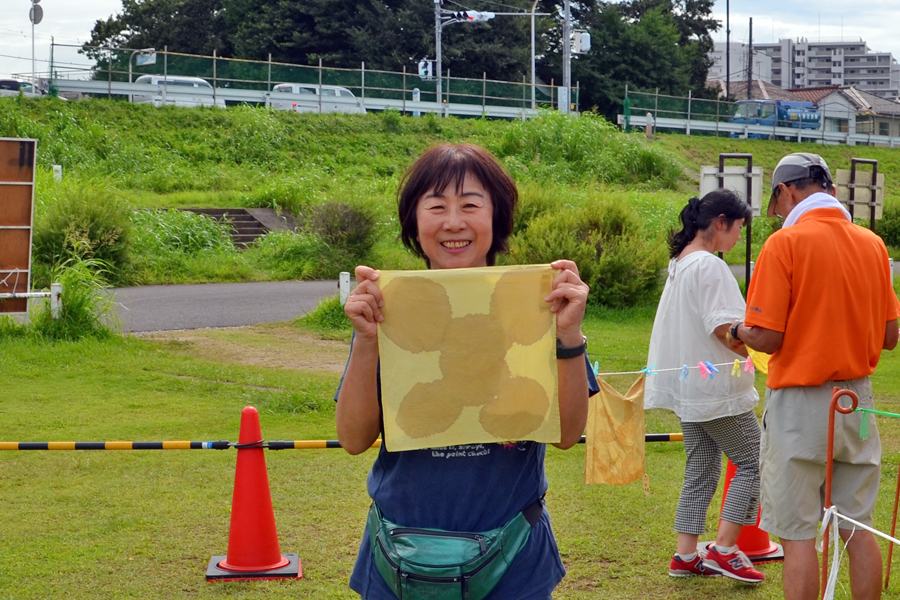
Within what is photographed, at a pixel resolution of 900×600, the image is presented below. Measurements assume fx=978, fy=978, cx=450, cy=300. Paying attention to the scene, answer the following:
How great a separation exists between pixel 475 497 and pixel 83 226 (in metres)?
17.3

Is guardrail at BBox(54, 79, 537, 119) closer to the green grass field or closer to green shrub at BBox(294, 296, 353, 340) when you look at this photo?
green shrub at BBox(294, 296, 353, 340)

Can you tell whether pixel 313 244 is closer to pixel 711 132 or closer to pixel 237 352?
pixel 237 352

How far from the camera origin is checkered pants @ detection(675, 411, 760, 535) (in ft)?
14.9

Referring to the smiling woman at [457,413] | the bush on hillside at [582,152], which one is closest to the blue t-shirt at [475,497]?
the smiling woman at [457,413]

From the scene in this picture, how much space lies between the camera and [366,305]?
6.67ft

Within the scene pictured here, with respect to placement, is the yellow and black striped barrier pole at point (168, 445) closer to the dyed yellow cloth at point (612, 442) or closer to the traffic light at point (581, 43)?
the dyed yellow cloth at point (612, 442)

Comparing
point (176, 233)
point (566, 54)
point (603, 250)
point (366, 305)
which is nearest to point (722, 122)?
Result: point (566, 54)

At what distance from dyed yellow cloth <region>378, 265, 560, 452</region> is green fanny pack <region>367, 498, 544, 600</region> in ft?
0.62

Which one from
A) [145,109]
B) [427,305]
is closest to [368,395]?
[427,305]

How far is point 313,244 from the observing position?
2127 centimetres

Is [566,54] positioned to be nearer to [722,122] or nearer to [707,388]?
[722,122]

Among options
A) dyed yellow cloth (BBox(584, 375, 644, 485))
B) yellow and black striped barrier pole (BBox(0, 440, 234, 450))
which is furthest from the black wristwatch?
yellow and black striped barrier pole (BBox(0, 440, 234, 450))

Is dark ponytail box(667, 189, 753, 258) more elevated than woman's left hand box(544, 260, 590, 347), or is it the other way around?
dark ponytail box(667, 189, 753, 258)

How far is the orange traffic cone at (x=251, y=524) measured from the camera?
187 inches
